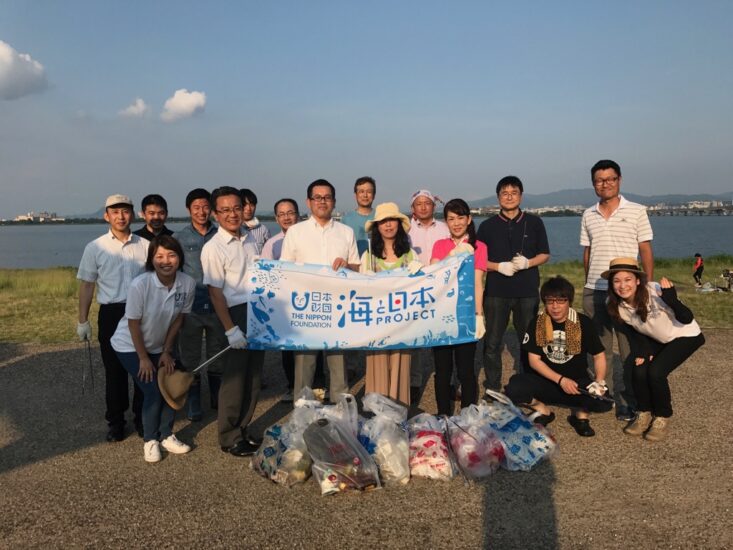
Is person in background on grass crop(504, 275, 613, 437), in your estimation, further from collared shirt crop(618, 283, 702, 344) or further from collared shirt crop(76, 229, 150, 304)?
collared shirt crop(76, 229, 150, 304)

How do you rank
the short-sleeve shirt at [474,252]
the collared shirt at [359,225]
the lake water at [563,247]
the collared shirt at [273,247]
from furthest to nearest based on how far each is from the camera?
the lake water at [563,247] < the collared shirt at [359,225] < the collared shirt at [273,247] < the short-sleeve shirt at [474,252]

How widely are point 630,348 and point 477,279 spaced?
1626 mm

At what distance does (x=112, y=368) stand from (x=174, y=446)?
3.26ft

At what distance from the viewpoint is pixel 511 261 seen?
5.41 m

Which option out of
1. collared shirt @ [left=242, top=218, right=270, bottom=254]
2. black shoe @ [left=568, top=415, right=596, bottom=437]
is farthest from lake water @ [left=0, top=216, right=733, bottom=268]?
black shoe @ [left=568, top=415, right=596, bottom=437]

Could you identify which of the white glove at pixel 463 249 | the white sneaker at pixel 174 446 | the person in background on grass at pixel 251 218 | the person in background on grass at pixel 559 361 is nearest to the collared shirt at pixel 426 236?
the white glove at pixel 463 249

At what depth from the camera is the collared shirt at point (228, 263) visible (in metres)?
4.48

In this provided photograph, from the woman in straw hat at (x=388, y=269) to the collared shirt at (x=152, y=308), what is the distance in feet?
5.43

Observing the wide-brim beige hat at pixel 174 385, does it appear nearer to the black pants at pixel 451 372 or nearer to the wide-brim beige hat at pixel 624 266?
the black pants at pixel 451 372

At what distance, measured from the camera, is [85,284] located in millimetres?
4871

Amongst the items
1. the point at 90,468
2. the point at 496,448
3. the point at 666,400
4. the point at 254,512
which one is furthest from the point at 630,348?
the point at 90,468

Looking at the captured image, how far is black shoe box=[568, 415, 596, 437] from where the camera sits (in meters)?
4.72

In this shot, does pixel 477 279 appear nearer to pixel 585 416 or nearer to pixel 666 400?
pixel 585 416

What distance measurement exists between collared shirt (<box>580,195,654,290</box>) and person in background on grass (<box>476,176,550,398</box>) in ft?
1.62
